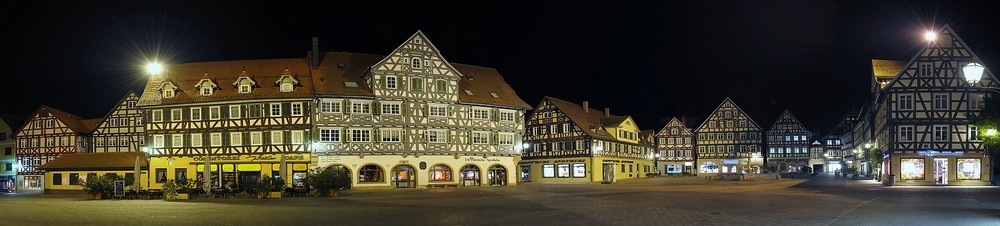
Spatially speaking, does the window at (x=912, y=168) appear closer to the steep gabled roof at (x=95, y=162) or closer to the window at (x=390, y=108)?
the window at (x=390, y=108)

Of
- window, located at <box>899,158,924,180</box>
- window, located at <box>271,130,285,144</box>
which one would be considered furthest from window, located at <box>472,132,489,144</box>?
window, located at <box>899,158,924,180</box>

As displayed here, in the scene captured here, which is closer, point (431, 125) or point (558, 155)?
point (431, 125)

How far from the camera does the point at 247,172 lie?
2272 inches

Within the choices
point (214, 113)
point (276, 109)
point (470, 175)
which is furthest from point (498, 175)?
point (214, 113)

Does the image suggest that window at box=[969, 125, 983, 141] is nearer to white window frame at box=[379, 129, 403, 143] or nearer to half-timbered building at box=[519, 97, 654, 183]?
half-timbered building at box=[519, 97, 654, 183]

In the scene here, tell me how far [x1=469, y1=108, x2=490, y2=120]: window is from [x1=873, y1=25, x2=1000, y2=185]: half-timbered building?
93.7 feet

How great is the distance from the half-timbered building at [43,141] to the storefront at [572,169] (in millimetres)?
43797

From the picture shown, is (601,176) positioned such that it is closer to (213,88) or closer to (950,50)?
(950,50)

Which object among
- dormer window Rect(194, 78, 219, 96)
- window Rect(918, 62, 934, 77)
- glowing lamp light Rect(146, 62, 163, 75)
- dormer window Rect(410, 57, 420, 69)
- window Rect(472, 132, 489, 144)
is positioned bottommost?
window Rect(472, 132, 489, 144)

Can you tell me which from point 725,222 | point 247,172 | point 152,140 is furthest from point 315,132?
point 725,222

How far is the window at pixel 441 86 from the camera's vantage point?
2398 inches

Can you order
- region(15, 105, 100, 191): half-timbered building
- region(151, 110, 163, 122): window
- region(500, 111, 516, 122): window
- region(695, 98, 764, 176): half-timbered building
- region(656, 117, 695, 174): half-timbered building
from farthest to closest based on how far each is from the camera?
region(656, 117, 695, 174): half-timbered building < region(695, 98, 764, 176): half-timbered building < region(15, 105, 100, 191): half-timbered building < region(500, 111, 516, 122): window < region(151, 110, 163, 122): window

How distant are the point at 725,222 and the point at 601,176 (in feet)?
198

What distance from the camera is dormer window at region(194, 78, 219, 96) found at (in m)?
57.5
